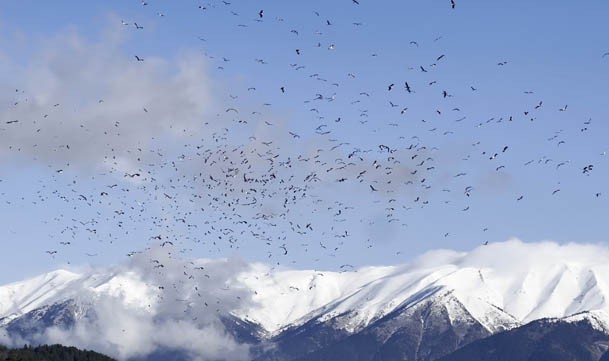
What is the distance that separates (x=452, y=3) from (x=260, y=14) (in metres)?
28.1

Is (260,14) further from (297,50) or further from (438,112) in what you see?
(438,112)

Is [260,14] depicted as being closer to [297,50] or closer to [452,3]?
[297,50]

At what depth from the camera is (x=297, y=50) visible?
192 meters

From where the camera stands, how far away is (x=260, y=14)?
186750 mm

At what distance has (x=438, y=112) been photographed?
195 m

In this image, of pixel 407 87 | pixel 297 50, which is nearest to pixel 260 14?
pixel 297 50

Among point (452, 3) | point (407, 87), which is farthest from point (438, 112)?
point (452, 3)

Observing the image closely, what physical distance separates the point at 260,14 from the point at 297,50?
863cm

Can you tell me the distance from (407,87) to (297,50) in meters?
17.4

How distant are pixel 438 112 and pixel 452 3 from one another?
2058cm

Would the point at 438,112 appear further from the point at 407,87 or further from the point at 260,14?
the point at 260,14

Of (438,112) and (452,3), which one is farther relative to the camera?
(438,112)

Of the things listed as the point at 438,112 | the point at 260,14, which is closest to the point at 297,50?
the point at 260,14
